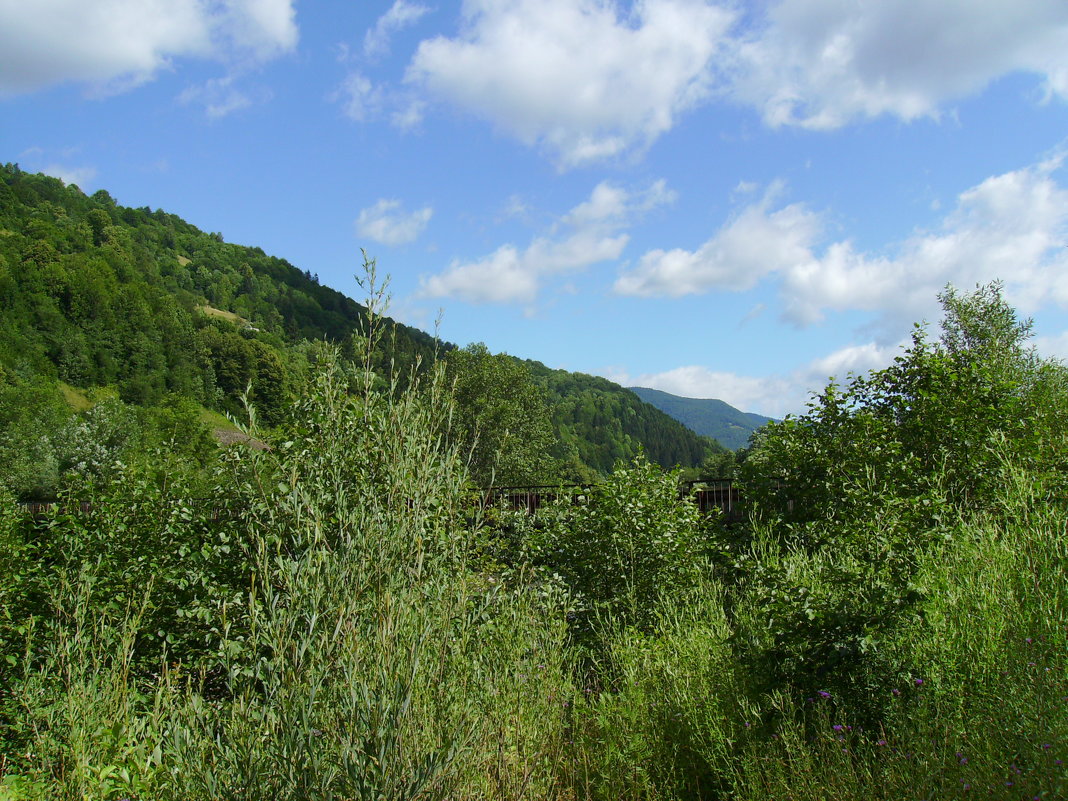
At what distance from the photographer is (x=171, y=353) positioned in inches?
3659

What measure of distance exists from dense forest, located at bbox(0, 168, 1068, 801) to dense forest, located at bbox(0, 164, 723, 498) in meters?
0.70

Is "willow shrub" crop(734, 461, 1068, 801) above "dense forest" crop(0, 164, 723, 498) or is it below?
below

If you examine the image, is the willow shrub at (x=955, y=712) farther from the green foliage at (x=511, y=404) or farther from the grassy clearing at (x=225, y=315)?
the grassy clearing at (x=225, y=315)

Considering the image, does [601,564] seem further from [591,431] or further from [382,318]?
[591,431]

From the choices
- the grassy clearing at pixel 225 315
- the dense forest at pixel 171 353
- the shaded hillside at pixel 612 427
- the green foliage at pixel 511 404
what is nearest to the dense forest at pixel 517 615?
the dense forest at pixel 171 353

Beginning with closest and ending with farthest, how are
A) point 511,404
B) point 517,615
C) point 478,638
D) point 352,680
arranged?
point 352,680, point 478,638, point 517,615, point 511,404

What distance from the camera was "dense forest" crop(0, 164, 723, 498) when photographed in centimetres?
4516

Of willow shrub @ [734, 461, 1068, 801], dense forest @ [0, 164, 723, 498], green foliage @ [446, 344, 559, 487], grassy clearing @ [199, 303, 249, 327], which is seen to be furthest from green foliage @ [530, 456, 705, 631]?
grassy clearing @ [199, 303, 249, 327]

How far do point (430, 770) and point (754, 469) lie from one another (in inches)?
349

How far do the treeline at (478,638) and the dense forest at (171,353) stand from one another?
0.78 meters

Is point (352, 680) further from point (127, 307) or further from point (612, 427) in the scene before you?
point (612, 427)

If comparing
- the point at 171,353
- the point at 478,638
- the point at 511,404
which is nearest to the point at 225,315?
the point at 171,353

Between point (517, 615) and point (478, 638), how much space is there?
103 centimetres

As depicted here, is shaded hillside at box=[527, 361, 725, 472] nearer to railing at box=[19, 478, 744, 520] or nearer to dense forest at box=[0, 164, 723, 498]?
dense forest at box=[0, 164, 723, 498]
